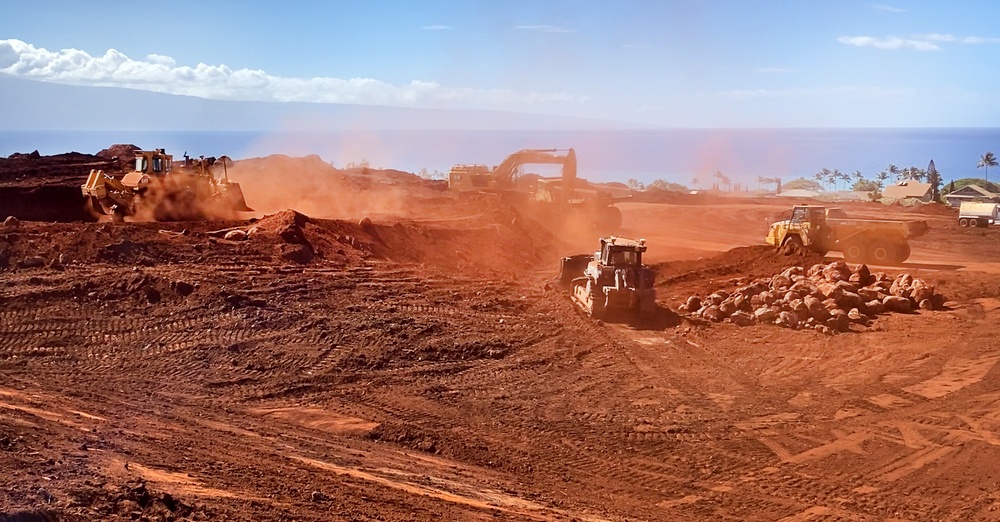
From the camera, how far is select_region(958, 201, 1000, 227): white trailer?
136ft

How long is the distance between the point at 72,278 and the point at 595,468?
1284 cm

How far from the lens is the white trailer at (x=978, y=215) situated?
4153 centimetres

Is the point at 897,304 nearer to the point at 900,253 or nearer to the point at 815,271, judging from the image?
the point at 815,271

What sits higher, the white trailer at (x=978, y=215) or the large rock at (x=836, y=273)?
the white trailer at (x=978, y=215)

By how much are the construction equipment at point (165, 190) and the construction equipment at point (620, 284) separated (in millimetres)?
15148

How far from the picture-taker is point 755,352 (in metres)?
17.3

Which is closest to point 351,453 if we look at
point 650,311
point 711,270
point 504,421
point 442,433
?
point 442,433

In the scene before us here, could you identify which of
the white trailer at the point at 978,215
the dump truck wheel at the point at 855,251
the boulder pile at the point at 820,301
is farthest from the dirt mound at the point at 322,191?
the white trailer at the point at 978,215

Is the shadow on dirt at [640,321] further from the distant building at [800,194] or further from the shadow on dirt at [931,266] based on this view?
the distant building at [800,194]

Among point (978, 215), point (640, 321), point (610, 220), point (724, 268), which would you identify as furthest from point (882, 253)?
point (978, 215)

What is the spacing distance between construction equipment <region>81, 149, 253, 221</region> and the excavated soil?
3295mm

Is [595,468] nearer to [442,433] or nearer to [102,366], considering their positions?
[442,433]

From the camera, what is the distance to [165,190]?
28.5 meters

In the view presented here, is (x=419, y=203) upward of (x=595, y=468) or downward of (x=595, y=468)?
upward
